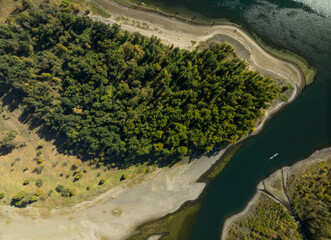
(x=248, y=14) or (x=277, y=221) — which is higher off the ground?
(x=248, y=14)

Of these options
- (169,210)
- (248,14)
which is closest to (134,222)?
(169,210)

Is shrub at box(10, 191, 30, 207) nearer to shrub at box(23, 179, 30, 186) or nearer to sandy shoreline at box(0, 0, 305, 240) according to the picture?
sandy shoreline at box(0, 0, 305, 240)

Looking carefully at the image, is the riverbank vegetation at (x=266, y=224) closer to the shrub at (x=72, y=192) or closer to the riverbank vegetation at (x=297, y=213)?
the riverbank vegetation at (x=297, y=213)

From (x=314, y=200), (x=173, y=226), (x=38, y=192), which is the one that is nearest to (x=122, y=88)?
(x=38, y=192)

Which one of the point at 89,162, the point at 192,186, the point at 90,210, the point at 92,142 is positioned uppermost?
the point at 92,142

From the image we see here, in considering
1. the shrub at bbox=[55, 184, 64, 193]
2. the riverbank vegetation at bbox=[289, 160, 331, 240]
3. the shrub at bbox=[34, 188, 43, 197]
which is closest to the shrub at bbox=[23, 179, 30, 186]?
the shrub at bbox=[34, 188, 43, 197]

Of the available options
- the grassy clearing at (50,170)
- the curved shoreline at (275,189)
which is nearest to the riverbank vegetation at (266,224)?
the curved shoreline at (275,189)

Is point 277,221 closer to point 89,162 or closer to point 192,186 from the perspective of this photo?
point 192,186
